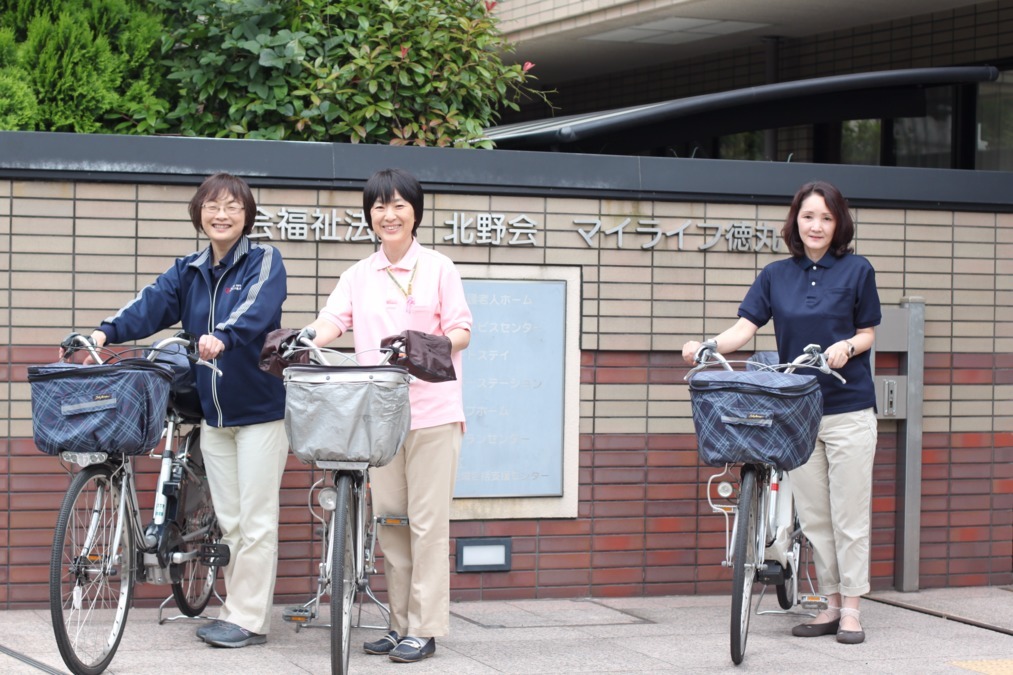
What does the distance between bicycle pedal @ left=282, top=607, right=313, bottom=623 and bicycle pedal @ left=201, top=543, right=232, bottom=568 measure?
1.13ft

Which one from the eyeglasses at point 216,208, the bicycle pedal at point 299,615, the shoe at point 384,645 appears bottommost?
the shoe at point 384,645

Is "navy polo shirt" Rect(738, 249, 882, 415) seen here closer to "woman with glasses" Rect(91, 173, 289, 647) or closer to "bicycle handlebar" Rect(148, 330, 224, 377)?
"woman with glasses" Rect(91, 173, 289, 647)

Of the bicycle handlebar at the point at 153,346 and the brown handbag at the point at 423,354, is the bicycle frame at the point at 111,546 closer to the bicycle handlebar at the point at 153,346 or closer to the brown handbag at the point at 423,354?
the bicycle handlebar at the point at 153,346

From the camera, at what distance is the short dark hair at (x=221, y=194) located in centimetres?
528

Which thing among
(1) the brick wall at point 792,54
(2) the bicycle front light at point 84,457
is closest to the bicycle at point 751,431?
(2) the bicycle front light at point 84,457

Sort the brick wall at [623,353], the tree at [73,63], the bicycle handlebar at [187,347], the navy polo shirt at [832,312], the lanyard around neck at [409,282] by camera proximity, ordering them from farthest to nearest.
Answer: the tree at [73,63] < the brick wall at [623,353] < the navy polo shirt at [832,312] < the lanyard around neck at [409,282] < the bicycle handlebar at [187,347]

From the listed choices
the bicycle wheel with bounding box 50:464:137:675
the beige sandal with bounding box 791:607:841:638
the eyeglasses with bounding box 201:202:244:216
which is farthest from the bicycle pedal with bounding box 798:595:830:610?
the eyeglasses with bounding box 201:202:244:216

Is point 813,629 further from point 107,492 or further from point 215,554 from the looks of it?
point 107,492

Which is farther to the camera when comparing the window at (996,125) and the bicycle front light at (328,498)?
the window at (996,125)

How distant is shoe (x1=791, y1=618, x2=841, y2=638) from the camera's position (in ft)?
19.0

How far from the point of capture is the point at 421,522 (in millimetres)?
5199

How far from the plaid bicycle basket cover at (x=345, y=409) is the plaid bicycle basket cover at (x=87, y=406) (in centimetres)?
58

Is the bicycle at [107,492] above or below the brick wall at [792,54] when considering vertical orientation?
below

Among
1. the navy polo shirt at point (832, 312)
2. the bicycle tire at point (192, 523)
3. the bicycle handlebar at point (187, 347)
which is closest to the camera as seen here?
the bicycle handlebar at point (187, 347)
